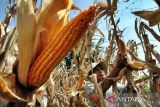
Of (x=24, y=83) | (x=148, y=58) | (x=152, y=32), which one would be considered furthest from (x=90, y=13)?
(x=148, y=58)

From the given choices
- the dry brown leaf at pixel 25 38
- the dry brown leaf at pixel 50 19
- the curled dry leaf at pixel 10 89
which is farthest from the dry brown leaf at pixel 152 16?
the curled dry leaf at pixel 10 89

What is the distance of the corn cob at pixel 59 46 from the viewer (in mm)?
1229

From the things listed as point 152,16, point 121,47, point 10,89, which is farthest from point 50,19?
point 121,47

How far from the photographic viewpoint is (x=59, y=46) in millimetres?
1262

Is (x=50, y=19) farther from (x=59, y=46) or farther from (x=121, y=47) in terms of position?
(x=121, y=47)

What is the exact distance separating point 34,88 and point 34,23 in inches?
11.8

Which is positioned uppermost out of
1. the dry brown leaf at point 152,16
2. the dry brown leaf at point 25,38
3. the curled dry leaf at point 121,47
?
the dry brown leaf at point 25,38

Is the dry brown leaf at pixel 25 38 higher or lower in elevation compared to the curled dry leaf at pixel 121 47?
higher

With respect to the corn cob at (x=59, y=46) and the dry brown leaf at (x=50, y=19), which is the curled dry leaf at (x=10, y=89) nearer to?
the corn cob at (x=59, y=46)

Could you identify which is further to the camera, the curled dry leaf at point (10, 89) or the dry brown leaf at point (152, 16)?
the dry brown leaf at point (152, 16)

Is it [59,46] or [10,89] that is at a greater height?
[59,46]

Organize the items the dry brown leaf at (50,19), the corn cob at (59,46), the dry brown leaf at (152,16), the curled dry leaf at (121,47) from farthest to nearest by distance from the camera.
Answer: the curled dry leaf at (121,47), the dry brown leaf at (152,16), the dry brown leaf at (50,19), the corn cob at (59,46)

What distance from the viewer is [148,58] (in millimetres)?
2461

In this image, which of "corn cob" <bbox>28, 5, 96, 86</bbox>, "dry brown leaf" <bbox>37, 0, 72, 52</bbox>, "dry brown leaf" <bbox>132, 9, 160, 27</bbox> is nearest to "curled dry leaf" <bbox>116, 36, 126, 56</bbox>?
"dry brown leaf" <bbox>132, 9, 160, 27</bbox>
